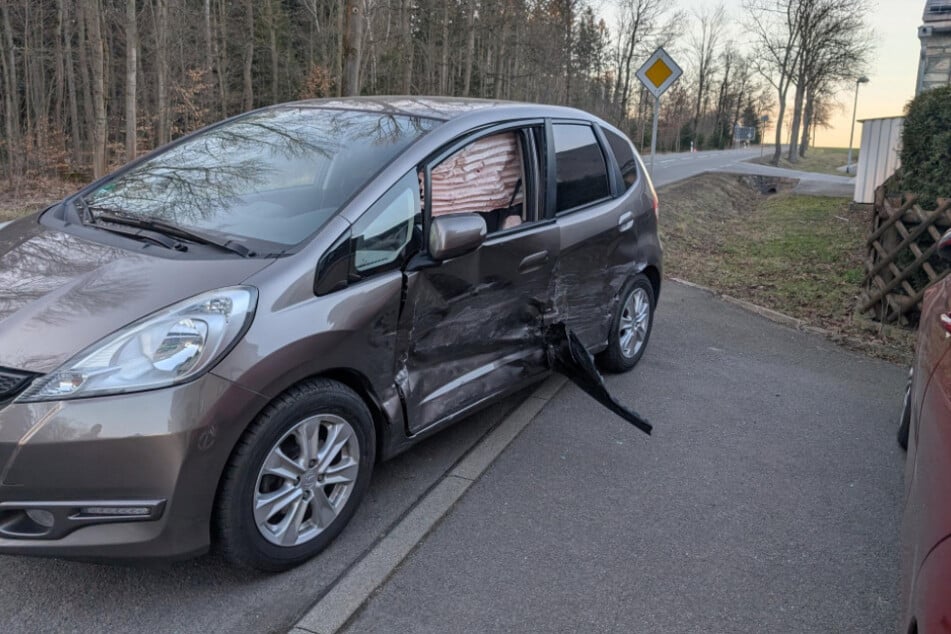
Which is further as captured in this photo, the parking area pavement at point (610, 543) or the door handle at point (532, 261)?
the door handle at point (532, 261)

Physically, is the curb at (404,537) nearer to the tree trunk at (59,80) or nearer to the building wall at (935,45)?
the building wall at (935,45)

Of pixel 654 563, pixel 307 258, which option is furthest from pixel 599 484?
pixel 307 258

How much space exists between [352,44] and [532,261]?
7.71 metres

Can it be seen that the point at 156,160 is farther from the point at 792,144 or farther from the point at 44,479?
the point at 792,144

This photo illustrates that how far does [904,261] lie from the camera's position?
7.20 m

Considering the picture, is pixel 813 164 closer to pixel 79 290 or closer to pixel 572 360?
pixel 572 360

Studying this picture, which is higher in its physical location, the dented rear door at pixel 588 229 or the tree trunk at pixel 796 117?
the tree trunk at pixel 796 117

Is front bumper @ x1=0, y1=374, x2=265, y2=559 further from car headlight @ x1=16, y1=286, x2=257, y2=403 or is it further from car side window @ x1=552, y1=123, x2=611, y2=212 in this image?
car side window @ x1=552, y1=123, x2=611, y2=212

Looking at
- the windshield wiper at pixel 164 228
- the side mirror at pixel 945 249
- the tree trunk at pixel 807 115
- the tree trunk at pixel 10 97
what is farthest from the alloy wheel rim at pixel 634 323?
the tree trunk at pixel 807 115

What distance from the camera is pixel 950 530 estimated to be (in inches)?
68.5

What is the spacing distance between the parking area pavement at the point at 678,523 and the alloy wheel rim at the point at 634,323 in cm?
22

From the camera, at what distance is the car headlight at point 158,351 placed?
234 cm

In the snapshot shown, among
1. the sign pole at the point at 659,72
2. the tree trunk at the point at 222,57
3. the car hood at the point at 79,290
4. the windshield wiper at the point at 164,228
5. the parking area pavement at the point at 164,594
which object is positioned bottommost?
the parking area pavement at the point at 164,594

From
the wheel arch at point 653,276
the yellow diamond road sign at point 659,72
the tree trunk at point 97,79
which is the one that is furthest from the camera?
Result: the tree trunk at point 97,79
